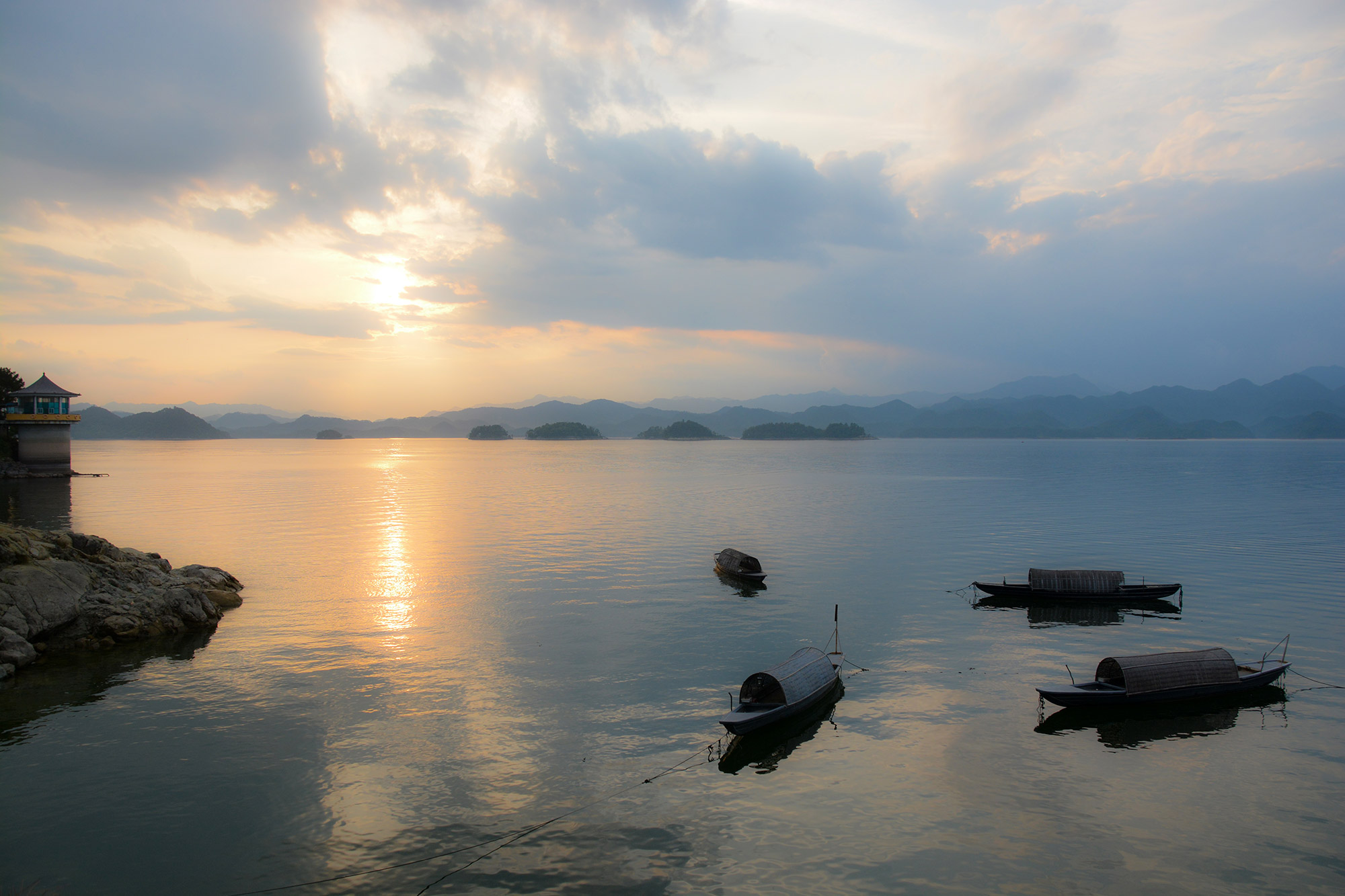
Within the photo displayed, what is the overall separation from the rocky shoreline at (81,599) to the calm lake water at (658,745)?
5.17 feet

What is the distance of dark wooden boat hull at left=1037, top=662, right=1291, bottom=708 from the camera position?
83.9 ft

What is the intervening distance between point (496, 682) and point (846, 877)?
16.8 meters

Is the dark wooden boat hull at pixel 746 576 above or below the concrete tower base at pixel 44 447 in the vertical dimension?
below

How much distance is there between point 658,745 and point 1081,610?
33155 millimetres

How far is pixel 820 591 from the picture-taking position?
4547 centimetres

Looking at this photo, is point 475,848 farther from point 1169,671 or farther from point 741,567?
point 741,567

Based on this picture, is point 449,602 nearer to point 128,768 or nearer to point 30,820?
point 128,768

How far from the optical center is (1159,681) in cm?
2636

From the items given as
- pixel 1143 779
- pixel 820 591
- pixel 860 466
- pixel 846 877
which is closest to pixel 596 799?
pixel 846 877

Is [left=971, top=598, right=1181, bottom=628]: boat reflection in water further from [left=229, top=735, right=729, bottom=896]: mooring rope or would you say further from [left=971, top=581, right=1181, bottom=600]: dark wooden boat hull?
[left=229, top=735, right=729, bottom=896]: mooring rope

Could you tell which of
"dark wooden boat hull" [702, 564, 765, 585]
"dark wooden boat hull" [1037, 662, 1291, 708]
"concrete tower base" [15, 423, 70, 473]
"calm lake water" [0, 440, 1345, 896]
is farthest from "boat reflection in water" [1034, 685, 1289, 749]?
"concrete tower base" [15, 423, 70, 473]

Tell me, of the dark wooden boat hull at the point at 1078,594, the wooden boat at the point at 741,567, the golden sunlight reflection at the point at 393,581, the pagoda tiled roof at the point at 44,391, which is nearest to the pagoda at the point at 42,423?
the pagoda tiled roof at the point at 44,391

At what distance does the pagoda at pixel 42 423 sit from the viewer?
4488 inches

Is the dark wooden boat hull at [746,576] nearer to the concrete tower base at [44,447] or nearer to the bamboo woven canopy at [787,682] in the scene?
the bamboo woven canopy at [787,682]
